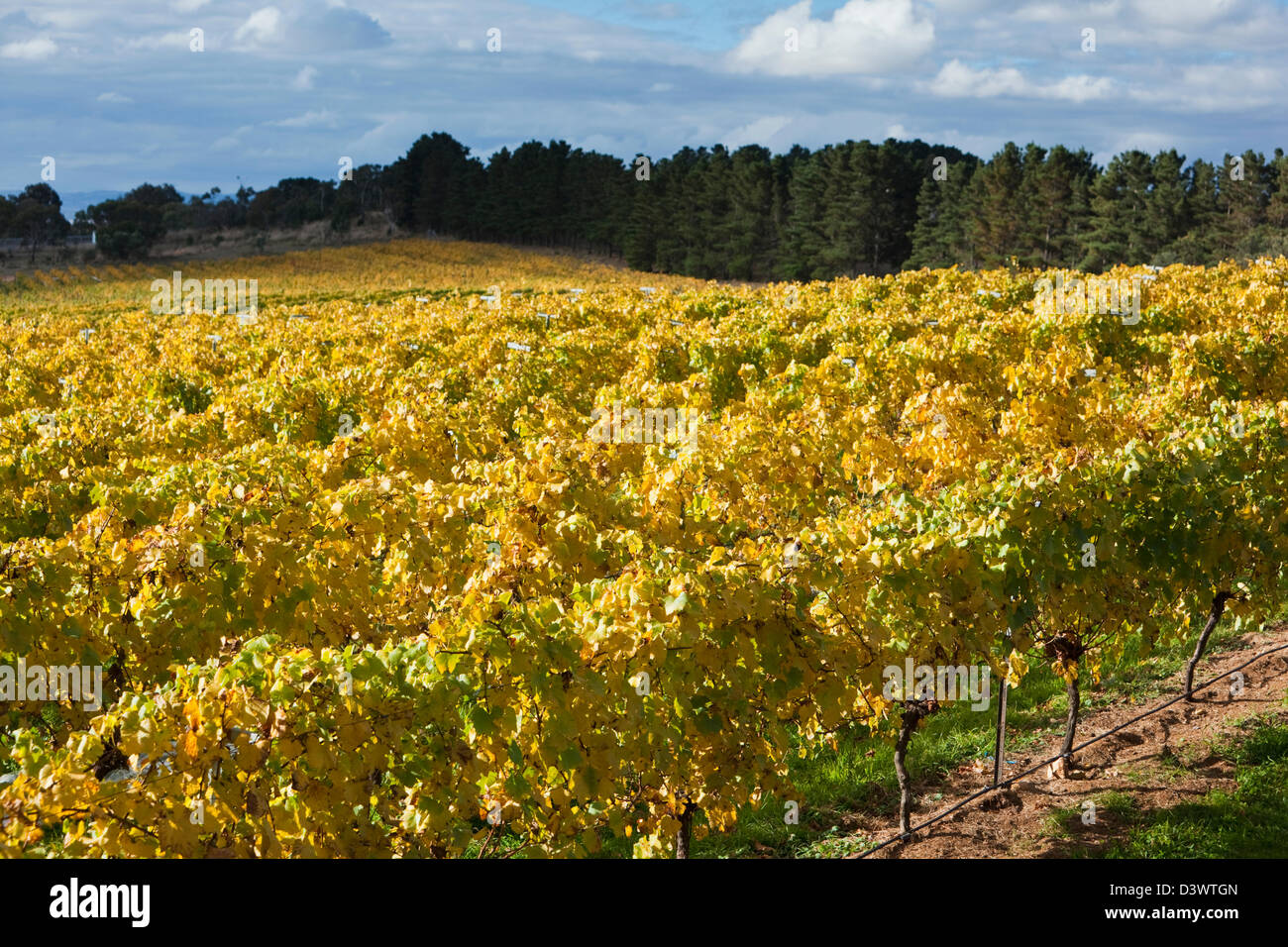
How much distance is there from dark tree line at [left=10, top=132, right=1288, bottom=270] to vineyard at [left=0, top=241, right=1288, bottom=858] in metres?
40.5

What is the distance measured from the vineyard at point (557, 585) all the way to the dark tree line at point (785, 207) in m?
40.5

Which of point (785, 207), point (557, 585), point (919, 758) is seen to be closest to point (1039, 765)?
point (919, 758)

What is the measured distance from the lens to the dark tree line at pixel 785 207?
55.8 meters

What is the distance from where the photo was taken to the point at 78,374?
17.8 metres

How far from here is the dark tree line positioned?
55781mm

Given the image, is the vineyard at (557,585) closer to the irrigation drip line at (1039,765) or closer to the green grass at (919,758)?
the green grass at (919,758)

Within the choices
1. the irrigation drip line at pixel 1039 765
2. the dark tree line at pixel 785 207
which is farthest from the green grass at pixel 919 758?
the dark tree line at pixel 785 207

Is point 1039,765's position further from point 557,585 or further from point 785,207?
point 785,207

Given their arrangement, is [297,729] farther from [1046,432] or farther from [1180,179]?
[1180,179]

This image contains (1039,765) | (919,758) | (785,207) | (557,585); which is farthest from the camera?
(785,207)

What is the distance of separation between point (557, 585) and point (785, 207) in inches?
2908

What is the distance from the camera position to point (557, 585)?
22.3 feet
